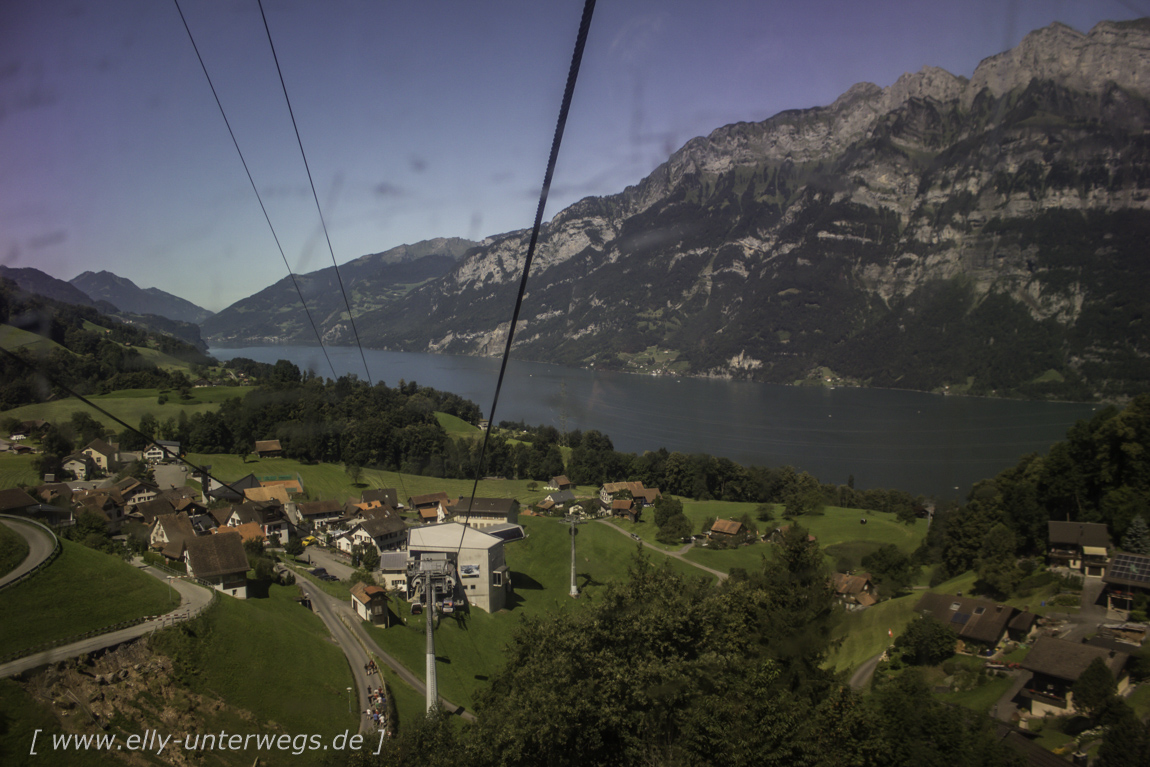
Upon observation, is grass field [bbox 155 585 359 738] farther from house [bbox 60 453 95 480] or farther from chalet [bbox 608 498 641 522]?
chalet [bbox 608 498 641 522]

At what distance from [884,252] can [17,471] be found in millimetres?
107060

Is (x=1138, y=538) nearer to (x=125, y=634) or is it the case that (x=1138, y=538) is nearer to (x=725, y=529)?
(x=725, y=529)

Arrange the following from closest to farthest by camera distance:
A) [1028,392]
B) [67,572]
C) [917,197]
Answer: [67,572] < [1028,392] < [917,197]

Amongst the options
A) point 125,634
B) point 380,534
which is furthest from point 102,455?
point 125,634

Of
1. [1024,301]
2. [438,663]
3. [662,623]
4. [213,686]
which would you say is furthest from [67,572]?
[1024,301]

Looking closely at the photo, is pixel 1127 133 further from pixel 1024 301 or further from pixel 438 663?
pixel 438 663

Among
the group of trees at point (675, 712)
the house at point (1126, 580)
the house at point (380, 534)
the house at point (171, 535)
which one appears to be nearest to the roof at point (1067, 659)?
the group of trees at point (675, 712)

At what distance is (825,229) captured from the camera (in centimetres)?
10925

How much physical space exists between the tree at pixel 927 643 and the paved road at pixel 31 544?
12.7 m

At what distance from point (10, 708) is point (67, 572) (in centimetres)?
254

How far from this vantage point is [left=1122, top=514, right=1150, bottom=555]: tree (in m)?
11.9

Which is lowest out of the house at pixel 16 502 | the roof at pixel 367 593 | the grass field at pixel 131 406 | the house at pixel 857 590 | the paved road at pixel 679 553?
the paved road at pixel 679 553

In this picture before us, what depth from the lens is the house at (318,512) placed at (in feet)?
64.5

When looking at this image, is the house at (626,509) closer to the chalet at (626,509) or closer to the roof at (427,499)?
the chalet at (626,509)
